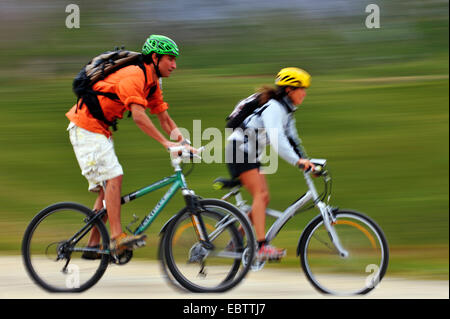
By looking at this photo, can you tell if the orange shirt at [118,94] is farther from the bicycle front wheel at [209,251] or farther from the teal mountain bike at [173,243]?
the bicycle front wheel at [209,251]

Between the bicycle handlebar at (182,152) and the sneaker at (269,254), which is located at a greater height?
the bicycle handlebar at (182,152)

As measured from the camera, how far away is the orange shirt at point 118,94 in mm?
5273

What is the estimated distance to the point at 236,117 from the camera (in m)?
5.60

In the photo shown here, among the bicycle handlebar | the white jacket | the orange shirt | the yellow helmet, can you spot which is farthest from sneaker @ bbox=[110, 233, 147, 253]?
the yellow helmet

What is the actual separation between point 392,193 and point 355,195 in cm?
44

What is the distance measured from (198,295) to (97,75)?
178 centimetres

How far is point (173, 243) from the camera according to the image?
5.42 meters

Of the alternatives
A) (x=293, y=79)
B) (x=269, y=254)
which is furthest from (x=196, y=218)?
(x=293, y=79)

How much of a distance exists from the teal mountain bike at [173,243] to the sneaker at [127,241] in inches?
2.5

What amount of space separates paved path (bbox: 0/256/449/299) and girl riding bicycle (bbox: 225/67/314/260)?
324 mm

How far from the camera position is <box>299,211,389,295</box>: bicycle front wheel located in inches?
211

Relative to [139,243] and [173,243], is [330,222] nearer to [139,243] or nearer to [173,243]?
[173,243]

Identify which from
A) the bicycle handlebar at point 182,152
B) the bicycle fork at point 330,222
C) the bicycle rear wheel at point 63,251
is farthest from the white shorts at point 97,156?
the bicycle fork at point 330,222

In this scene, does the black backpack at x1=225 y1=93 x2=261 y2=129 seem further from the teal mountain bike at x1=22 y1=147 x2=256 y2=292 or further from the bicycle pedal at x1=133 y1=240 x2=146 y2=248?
the bicycle pedal at x1=133 y1=240 x2=146 y2=248
